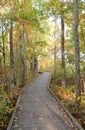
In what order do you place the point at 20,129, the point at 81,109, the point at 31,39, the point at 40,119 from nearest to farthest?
the point at 20,129 < the point at 40,119 < the point at 81,109 < the point at 31,39

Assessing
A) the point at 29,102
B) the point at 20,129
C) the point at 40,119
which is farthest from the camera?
the point at 29,102

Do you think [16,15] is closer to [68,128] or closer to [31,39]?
[68,128]

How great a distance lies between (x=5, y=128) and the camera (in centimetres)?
895

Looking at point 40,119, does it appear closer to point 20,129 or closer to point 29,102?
point 20,129

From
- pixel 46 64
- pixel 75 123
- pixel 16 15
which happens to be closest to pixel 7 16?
pixel 16 15

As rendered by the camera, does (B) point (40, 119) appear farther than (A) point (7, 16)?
No

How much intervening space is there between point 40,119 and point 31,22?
7.75 meters

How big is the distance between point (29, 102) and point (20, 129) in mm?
5517

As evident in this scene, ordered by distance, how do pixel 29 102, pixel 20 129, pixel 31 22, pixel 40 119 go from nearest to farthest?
pixel 20 129 < pixel 40 119 < pixel 29 102 < pixel 31 22

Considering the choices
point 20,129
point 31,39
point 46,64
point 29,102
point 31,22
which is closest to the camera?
point 20,129

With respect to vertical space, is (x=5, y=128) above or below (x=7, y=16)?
below

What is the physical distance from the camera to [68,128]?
8.85 meters

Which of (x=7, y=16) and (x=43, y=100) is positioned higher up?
(x=7, y=16)

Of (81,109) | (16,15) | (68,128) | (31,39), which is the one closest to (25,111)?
(81,109)
